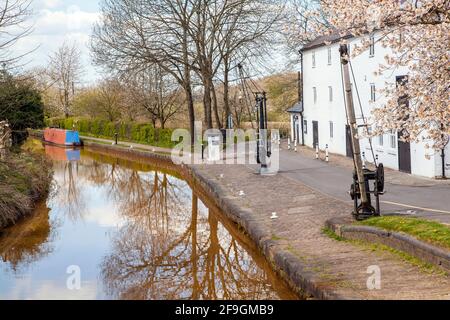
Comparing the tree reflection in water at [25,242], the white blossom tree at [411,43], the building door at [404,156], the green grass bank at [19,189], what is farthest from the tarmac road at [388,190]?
the green grass bank at [19,189]

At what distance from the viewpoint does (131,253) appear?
43.8 ft

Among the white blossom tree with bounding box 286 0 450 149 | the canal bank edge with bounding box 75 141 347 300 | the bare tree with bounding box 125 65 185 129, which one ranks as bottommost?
the canal bank edge with bounding box 75 141 347 300

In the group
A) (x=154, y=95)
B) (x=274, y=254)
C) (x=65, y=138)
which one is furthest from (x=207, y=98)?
(x=274, y=254)

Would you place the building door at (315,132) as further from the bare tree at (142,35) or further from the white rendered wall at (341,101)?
the bare tree at (142,35)

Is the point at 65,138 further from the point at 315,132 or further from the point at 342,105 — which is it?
the point at 342,105

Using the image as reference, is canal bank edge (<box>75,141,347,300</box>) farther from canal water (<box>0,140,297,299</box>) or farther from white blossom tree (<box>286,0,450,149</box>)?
white blossom tree (<box>286,0,450,149</box>)

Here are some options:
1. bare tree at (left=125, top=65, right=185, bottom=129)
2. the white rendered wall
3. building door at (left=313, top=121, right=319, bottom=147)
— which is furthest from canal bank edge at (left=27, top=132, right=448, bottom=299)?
bare tree at (left=125, top=65, right=185, bottom=129)

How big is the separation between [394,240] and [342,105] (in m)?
19.2

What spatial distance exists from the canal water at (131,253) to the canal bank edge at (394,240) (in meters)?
1.64

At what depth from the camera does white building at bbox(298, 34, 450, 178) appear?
20347 millimetres

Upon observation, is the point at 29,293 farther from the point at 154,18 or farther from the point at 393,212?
the point at 154,18

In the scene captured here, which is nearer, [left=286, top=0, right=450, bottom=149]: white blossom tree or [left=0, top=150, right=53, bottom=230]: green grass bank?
[left=286, top=0, right=450, bottom=149]: white blossom tree

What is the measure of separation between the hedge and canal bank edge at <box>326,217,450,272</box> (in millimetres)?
27583
